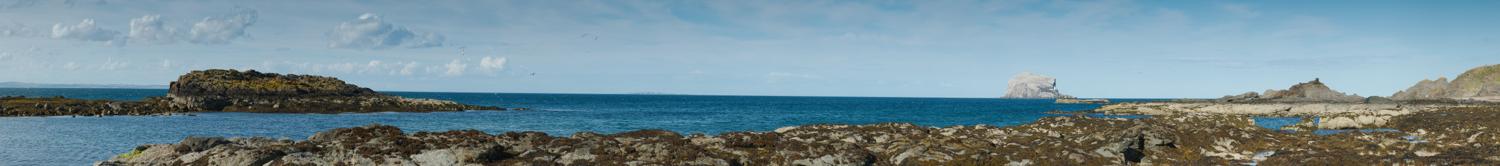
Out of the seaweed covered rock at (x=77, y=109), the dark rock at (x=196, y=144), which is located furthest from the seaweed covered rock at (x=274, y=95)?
the dark rock at (x=196, y=144)

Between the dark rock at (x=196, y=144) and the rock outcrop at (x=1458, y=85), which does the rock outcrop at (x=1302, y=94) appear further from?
→ the dark rock at (x=196, y=144)

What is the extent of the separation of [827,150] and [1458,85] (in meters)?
189

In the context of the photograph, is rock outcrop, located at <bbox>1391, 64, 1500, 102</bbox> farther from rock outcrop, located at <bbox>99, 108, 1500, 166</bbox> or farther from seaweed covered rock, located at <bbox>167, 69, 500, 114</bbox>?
seaweed covered rock, located at <bbox>167, 69, 500, 114</bbox>

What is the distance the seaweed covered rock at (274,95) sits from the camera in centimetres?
9381

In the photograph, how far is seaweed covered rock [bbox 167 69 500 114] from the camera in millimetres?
93812

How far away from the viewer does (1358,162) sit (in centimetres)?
2700

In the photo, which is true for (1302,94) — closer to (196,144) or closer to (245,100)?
(245,100)

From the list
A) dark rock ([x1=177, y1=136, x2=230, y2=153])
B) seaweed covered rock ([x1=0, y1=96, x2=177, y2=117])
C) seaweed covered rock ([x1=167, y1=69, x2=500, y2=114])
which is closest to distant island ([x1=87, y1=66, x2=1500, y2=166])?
dark rock ([x1=177, y1=136, x2=230, y2=153])

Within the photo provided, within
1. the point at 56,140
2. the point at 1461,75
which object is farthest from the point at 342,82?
the point at 1461,75

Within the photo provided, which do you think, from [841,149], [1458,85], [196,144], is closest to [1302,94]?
[1458,85]

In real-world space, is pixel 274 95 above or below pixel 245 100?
above

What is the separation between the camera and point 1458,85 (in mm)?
166875

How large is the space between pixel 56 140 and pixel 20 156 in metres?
10.6

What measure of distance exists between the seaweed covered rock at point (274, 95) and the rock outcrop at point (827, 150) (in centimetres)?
6849
